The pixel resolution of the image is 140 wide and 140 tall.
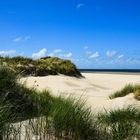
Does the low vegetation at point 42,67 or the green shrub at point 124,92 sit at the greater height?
the low vegetation at point 42,67

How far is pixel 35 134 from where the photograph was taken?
5238mm

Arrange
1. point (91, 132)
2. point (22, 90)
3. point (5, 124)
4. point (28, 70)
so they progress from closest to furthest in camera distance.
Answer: point (5, 124), point (91, 132), point (22, 90), point (28, 70)

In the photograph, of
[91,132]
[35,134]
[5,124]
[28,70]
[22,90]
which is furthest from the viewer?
[28,70]

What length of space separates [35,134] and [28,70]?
43.4ft

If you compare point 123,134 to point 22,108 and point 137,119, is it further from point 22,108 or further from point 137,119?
point 22,108

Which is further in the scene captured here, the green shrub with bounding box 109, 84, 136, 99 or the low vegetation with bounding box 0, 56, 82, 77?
the low vegetation with bounding box 0, 56, 82, 77

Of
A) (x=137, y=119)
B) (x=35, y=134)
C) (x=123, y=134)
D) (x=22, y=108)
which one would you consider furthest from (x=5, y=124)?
(x=137, y=119)

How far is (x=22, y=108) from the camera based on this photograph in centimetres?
695

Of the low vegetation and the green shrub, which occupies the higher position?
the low vegetation

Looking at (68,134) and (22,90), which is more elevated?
(22,90)

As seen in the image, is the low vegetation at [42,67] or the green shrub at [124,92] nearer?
the green shrub at [124,92]

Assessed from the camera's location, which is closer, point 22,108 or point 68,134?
point 68,134

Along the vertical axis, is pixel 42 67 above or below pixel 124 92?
above

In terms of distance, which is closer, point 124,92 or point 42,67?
point 124,92
